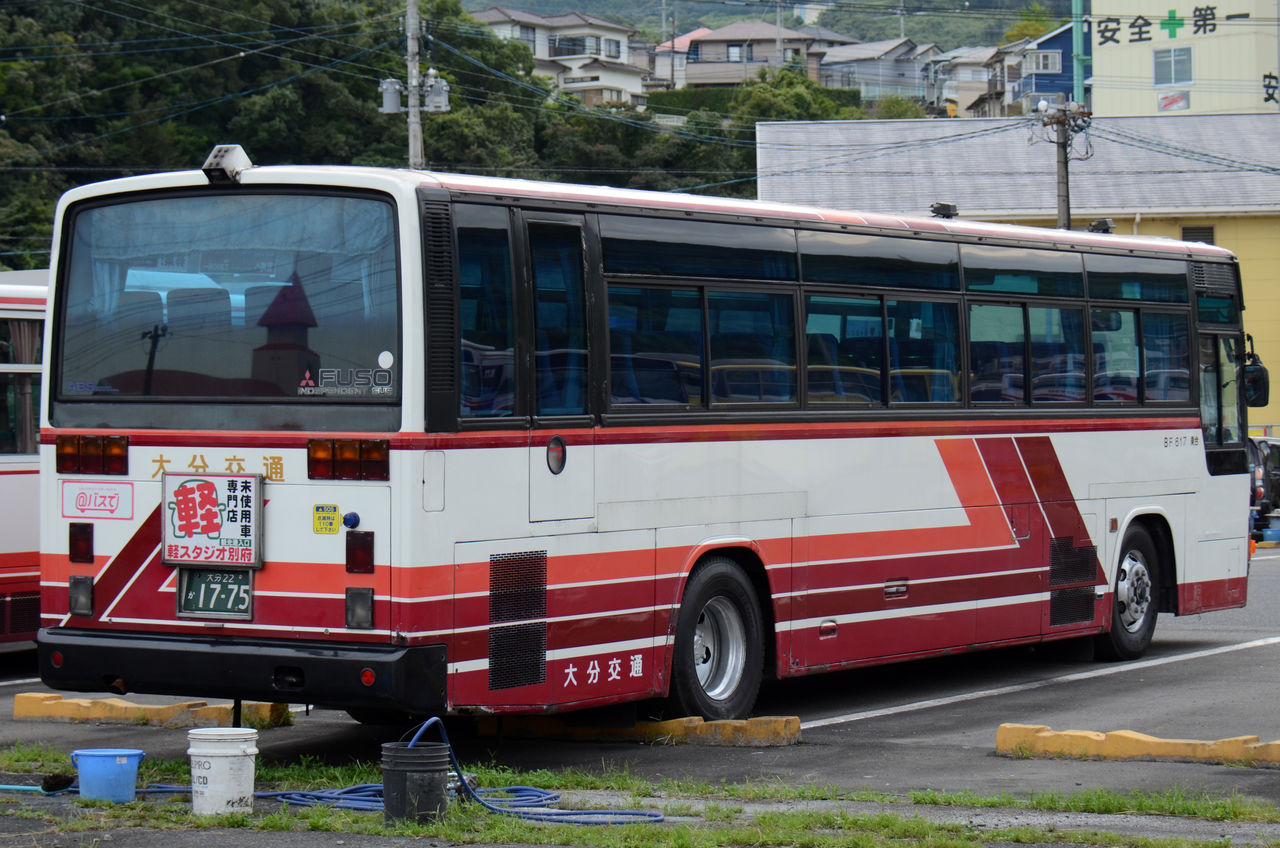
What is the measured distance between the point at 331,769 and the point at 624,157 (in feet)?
209

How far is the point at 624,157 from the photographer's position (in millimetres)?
71562

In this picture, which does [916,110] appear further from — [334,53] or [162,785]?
[162,785]

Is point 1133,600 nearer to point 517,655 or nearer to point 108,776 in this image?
point 517,655

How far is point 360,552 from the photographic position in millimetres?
8656

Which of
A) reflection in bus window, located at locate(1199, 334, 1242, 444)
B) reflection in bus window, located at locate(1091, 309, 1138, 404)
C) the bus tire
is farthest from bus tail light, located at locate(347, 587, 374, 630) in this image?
reflection in bus window, located at locate(1199, 334, 1242, 444)

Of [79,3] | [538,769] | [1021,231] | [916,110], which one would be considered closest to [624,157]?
[79,3]

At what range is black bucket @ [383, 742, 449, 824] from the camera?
7.56 metres

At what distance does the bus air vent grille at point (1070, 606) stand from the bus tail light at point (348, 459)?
6717mm

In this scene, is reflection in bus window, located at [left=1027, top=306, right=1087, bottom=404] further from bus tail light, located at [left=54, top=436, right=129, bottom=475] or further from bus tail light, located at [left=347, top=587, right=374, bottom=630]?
bus tail light, located at [left=54, top=436, right=129, bottom=475]

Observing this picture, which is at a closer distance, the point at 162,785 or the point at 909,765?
the point at 162,785

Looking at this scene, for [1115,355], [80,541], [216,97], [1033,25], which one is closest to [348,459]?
[80,541]

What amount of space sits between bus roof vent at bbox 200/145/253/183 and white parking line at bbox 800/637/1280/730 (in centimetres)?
497

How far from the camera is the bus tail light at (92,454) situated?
9.36m

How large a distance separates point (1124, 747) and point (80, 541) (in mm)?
5814
